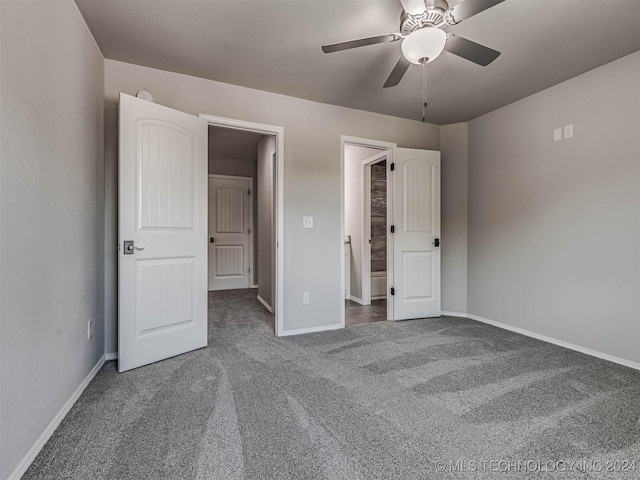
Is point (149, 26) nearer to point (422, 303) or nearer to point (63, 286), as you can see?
point (63, 286)

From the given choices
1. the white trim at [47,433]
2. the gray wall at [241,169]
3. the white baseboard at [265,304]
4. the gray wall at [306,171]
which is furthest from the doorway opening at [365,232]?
the white trim at [47,433]

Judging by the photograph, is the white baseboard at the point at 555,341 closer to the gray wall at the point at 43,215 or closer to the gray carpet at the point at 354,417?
the gray carpet at the point at 354,417

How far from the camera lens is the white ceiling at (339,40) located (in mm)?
1855

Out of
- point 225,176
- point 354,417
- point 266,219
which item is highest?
point 225,176

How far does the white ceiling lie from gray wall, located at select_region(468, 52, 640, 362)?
327 mm

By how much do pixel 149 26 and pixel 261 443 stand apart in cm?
264

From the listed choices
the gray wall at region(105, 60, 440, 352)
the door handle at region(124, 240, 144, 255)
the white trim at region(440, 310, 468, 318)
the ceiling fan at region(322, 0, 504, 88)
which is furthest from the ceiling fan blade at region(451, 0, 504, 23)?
the white trim at region(440, 310, 468, 318)

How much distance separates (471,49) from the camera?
174cm

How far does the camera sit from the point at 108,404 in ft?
5.70

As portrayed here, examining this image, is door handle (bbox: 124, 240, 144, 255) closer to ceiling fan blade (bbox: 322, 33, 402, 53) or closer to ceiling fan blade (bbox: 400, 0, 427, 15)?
ceiling fan blade (bbox: 322, 33, 402, 53)

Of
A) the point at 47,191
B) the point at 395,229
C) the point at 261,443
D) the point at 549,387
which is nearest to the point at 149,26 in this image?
the point at 47,191

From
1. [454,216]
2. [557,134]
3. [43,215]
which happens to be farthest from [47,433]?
[557,134]

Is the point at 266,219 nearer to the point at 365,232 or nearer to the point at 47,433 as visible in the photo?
the point at 365,232

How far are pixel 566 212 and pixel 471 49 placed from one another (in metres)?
1.89
